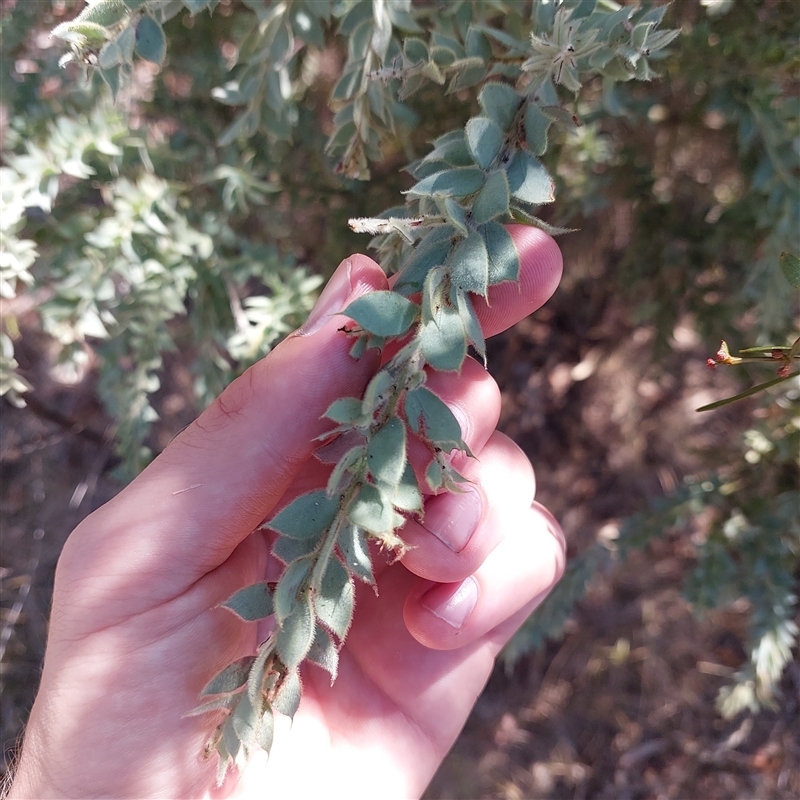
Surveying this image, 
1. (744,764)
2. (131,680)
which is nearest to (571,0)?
(131,680)

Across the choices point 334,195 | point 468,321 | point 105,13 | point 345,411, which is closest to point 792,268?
point 468,321

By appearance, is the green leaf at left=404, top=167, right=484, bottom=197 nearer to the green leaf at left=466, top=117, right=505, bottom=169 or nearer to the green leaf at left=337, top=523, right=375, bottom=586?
the green leaf at left=466, top=117, right=505, bottom=169

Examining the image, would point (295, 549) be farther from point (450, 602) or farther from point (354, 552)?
point (450, 602)

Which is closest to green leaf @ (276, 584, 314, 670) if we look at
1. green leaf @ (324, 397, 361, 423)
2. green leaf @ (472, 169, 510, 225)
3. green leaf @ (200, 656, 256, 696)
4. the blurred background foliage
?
green leaf @ (200, 656, 256, 696)

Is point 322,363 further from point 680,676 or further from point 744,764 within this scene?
point 744,764

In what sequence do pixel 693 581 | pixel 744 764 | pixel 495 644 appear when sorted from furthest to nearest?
pixel 744 764
pixel 693 581
pixel 495 644

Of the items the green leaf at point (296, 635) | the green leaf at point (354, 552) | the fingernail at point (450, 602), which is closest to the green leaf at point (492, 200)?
the green leaf at point (354, 552)
